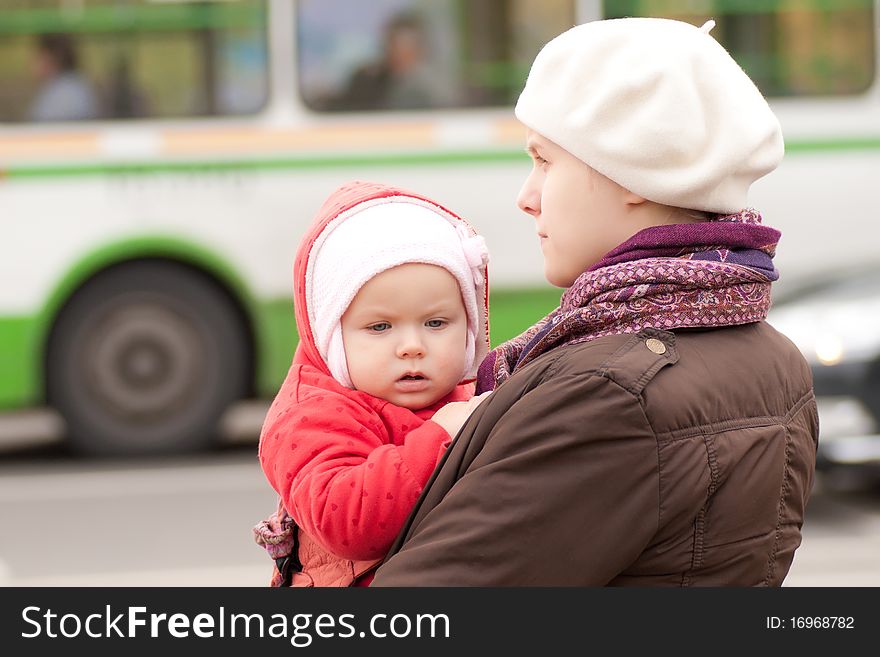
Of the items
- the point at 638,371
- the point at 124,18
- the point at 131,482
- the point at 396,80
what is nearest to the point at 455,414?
the point at 638,371

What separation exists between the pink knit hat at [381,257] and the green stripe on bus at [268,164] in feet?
18.2

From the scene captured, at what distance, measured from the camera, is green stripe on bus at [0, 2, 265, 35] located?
7.32m

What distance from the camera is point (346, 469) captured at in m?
1.83

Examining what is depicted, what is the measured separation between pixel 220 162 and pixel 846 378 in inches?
140

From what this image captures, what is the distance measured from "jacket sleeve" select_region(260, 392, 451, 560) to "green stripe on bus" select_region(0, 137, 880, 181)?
18.7ft

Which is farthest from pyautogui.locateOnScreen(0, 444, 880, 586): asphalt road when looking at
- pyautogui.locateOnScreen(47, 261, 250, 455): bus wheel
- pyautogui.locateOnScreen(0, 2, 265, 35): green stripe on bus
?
pyautogui.locateOnScreen(0, 2, 265, 35): green stripe on bus

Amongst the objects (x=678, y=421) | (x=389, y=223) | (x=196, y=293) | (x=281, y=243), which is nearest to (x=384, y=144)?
(x=281, y=243)

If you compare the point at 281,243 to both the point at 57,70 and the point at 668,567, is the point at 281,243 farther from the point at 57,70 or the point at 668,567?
the point at 668,567

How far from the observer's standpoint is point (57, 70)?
293 inches

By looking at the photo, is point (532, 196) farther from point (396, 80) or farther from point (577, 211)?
point (396, 80)

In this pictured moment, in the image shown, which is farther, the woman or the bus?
the bus

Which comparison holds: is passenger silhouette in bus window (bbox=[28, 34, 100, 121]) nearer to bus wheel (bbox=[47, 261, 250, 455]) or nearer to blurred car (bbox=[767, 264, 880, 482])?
bus wheel (bbox=[47, 261, 250, 455])

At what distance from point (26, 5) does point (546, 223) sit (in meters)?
6.28

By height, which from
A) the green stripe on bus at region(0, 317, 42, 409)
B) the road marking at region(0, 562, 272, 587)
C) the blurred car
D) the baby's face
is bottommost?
the baby's face
